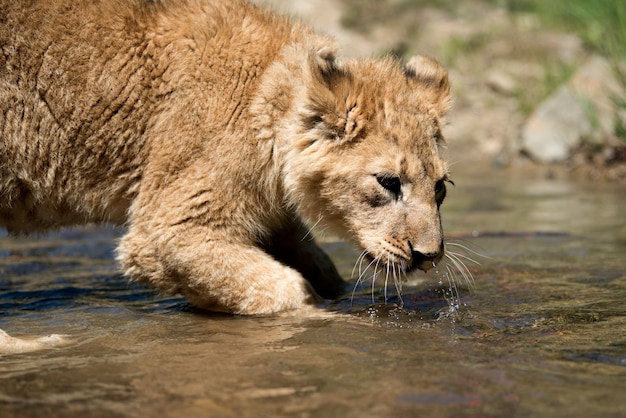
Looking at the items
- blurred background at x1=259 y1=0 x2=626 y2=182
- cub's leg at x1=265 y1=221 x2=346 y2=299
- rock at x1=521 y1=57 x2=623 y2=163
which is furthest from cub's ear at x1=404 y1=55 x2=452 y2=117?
rock at x1=521 y1=57 x2=623 y2=163

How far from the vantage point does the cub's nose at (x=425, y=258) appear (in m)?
5.77

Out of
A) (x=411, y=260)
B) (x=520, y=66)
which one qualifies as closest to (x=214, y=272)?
(x=411, y=260)

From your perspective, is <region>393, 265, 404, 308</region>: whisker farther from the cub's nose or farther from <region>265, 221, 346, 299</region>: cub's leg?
<region>265, 221, 346, 299</region>: cub's leg

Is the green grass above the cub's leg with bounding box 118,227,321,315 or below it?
above

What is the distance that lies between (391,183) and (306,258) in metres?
1.35

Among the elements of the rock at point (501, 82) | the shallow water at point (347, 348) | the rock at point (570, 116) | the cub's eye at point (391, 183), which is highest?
the rock at point (501, 82)

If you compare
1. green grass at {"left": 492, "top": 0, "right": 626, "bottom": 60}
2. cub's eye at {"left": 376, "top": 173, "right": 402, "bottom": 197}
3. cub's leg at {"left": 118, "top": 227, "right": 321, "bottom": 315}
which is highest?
green grass at {"left": 492, "top": 0, "right": 626, "bottom": 60}

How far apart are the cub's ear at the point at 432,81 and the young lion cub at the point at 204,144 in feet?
0.71

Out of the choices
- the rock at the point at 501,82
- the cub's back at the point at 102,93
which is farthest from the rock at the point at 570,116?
the cub's back at the point at 102,93

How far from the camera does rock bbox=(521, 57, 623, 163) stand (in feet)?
43.4

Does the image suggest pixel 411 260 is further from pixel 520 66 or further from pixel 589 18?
pixel 520 66

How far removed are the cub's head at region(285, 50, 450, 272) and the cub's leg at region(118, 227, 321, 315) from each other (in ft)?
1.80

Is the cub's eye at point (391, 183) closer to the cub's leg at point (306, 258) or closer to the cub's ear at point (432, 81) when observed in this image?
the cub's ear at point (432, 81)

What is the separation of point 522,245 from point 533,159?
19.0ft
